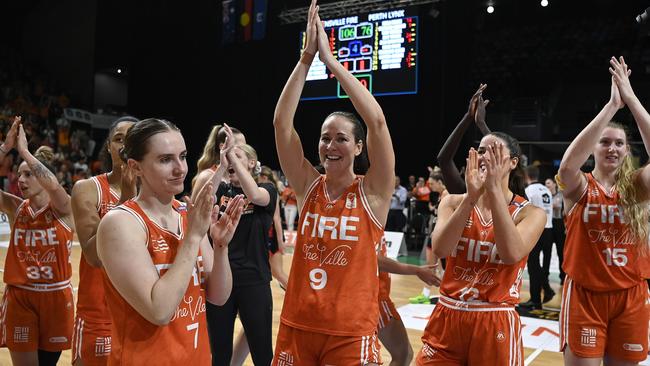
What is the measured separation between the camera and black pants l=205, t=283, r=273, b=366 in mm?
3408

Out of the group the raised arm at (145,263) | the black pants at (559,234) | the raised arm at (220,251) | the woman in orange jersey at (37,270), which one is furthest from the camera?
the black pants at (559,234)

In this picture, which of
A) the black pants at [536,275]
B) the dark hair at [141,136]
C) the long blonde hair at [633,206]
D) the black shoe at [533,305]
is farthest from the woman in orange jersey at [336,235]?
the black shoe at [533,305]

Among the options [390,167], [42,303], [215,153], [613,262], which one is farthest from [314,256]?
[42,303]

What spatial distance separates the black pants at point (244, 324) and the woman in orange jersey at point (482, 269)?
1.02m

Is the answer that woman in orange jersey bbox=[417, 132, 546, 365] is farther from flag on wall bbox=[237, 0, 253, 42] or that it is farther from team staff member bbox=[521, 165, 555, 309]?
flag on wall bbox=[237, 0, 253, 42]

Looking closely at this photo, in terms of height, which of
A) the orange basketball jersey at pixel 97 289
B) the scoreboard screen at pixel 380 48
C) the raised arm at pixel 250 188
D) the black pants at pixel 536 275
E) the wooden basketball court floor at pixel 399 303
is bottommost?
the wooden basketball court floor at pixel 399 303

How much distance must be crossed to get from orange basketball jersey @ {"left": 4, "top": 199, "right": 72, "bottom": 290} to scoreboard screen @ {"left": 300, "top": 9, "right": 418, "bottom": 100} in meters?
8.48

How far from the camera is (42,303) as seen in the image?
3.62m

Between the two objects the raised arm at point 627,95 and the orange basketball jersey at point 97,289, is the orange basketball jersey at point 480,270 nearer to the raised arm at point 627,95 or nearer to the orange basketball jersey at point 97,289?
the raised arm at point 627,95

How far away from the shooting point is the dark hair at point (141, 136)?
2051mm

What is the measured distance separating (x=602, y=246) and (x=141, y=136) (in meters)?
2.56

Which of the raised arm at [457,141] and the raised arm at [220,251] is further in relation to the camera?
the raised arm at [457,141]

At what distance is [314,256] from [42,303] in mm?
2064

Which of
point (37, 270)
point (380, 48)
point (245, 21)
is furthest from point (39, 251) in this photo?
point (245, 21)
